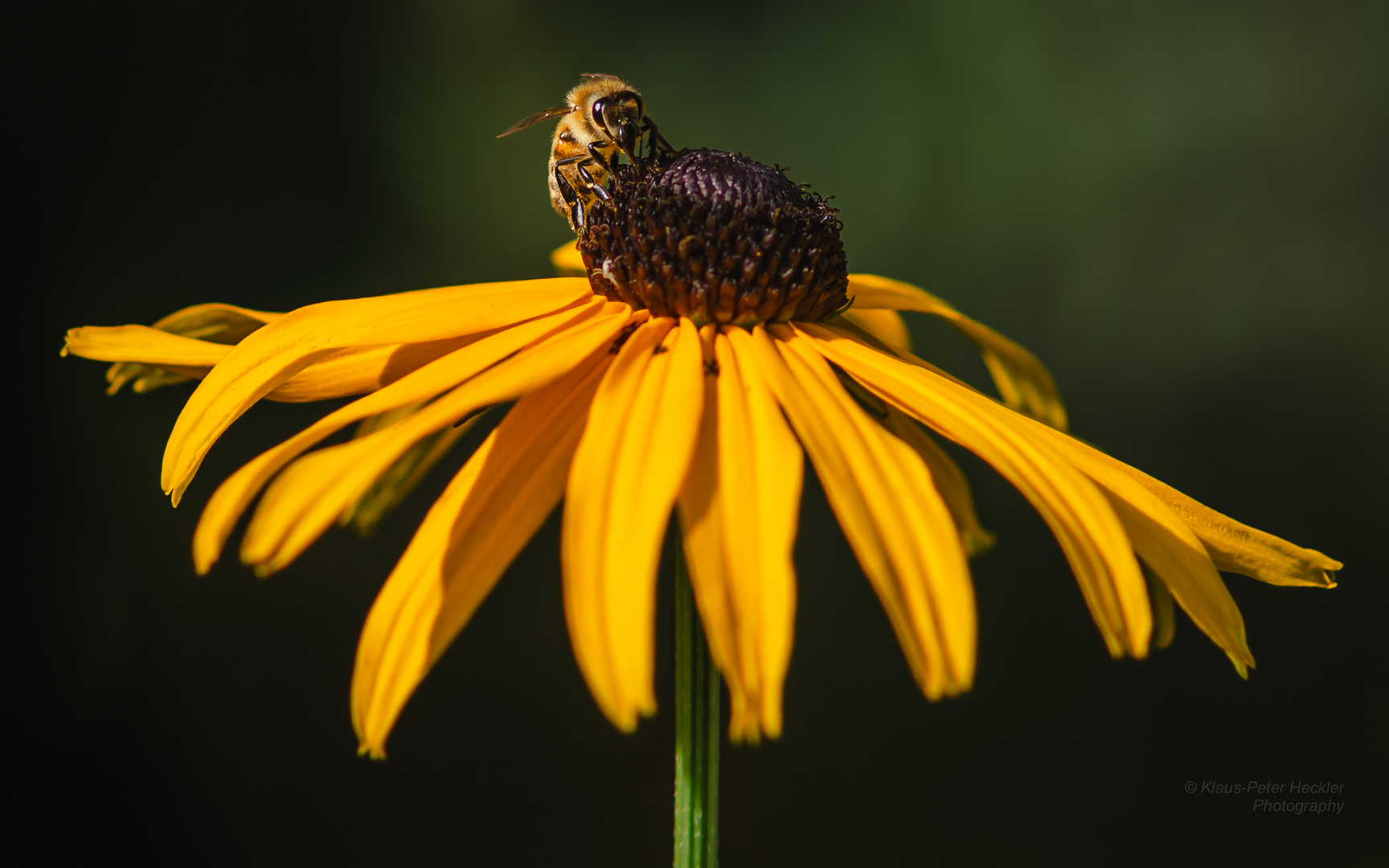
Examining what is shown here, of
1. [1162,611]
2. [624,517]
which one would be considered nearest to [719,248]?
[624,517]

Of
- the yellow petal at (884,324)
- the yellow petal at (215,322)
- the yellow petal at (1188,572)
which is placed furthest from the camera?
the yellow petal at (884,324)

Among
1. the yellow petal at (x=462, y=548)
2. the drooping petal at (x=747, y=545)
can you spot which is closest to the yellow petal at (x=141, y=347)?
the yellow petal at (x=462, y=548)

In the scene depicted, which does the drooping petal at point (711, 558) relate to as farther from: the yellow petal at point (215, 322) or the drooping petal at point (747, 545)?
the yellow petal at point (215, 322)

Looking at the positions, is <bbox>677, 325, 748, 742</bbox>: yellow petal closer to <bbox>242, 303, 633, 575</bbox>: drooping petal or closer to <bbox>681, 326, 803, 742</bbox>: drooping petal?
<bbox>681, 326, 803, 742</bbox>: drooping petal

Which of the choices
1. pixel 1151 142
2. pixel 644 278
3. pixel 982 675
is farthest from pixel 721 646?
pixel 1151 142

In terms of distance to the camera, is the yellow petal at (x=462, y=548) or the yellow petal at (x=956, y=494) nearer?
the yellow petal at (x=462, y=548)


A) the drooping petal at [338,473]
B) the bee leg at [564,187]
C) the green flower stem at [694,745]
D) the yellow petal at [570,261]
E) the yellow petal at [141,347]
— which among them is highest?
the bee leg at [564,187]

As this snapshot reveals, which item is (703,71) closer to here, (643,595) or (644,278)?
(644,278)
